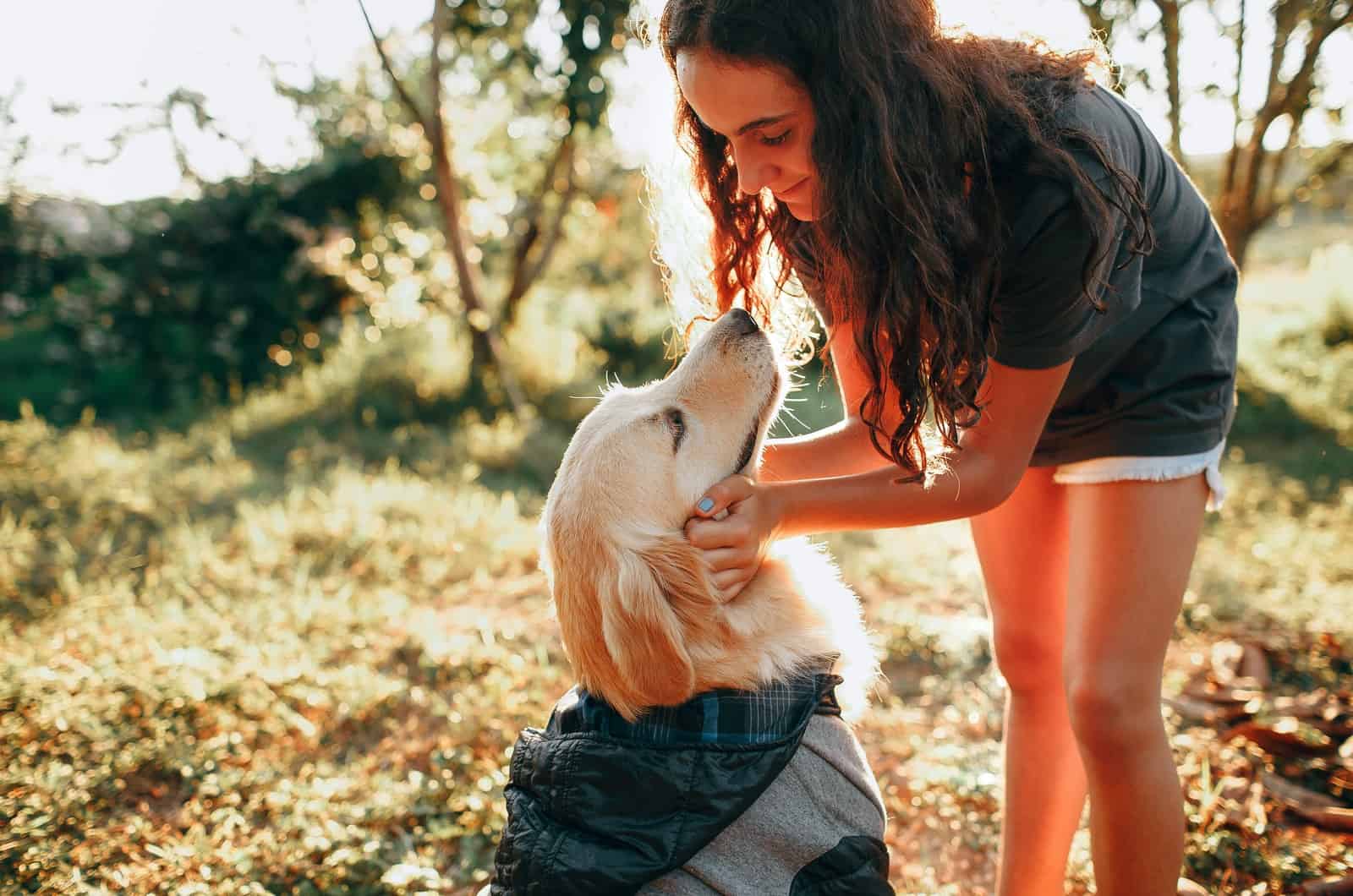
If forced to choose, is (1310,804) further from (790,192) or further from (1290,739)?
(790,192)

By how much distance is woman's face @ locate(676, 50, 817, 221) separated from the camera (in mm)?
1593

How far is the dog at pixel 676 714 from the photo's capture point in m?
1.55

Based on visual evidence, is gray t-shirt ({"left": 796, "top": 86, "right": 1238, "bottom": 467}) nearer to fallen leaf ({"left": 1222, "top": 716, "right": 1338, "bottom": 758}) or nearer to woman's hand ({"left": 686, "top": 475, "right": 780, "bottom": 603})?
woman's hand ({"left": 686, "top": 475, "right": 780, "bottom": 603})

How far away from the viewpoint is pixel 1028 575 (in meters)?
2.03

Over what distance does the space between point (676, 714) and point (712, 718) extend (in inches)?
2.6

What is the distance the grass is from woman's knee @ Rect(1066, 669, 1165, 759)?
93 cm

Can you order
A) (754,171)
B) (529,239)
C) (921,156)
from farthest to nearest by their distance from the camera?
(529,239) < (754,171) < (921,156)

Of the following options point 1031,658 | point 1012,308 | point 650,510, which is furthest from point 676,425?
point 1031,658

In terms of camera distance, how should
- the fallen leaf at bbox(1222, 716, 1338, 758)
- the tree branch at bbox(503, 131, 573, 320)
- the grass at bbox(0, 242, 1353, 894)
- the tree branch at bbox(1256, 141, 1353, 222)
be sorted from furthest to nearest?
the tree branch at bbox(1256, 141, 1353, 222), the tree branch at bbox(503, 131, 573, 320), the fallen leaf at bbox(1222, 716, 1338, 758), the grass at bbox(0, 242, 1353, 894)

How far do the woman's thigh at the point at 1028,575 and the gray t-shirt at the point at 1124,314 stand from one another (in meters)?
0.14

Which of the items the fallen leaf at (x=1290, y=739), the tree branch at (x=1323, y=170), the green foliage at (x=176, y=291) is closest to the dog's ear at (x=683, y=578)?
the fallen leaf at (x=1290, y=739)

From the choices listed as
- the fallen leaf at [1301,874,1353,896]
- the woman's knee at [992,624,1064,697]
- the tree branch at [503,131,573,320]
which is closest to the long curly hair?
the woman's knee at [992,624,1064,697]

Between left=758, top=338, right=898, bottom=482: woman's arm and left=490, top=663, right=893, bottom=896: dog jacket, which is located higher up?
left=758, top=338, right=898, bottom=482: woman's arm

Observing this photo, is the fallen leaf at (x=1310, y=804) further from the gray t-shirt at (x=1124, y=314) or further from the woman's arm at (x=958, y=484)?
the woman's arm at (x=958, y=484)
